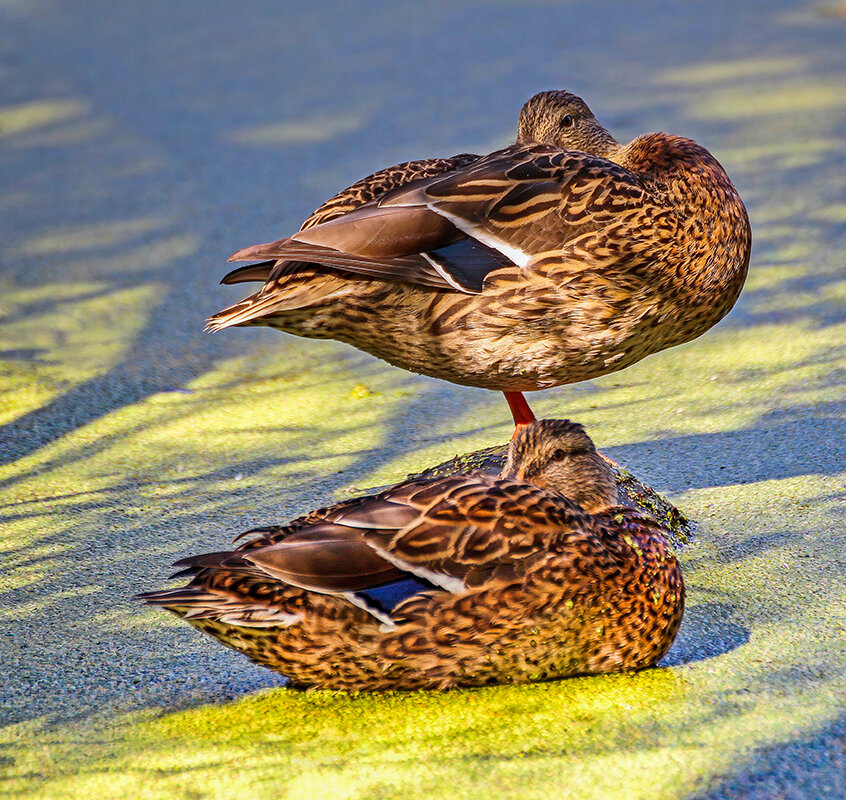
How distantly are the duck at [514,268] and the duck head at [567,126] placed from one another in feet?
1.81

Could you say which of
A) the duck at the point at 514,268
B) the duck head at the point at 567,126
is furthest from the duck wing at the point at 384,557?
the duck head at the point at 567,126

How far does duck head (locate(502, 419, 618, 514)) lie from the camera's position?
2725 mm

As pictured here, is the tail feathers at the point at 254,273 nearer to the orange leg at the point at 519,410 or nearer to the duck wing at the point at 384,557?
the orange leg at the point at 519,410

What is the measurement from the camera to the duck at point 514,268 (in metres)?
3.05

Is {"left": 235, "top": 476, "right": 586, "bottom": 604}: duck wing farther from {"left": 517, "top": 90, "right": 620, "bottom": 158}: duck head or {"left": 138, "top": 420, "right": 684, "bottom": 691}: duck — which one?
{"left": 517, "top": 90, "right": 620, "bottom": 158}: duck head

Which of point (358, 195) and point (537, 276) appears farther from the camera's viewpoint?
point (358, 195)

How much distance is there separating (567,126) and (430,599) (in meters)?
1.91

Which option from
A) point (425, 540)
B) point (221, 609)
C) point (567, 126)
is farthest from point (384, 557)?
point (567, 126)

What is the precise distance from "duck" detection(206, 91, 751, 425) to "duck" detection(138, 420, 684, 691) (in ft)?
2.39

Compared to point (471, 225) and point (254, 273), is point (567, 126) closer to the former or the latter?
point (471, 225)

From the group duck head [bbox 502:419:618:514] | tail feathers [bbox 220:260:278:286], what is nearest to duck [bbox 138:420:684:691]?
duck head [bbox 502:419:618:514]

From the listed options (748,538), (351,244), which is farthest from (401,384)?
(748,538)

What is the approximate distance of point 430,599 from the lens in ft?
7.82

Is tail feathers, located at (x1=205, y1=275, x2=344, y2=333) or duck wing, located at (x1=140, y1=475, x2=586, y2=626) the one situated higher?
tail feathers, located at (x1=205, y1=275, x2=344, y2=333)
